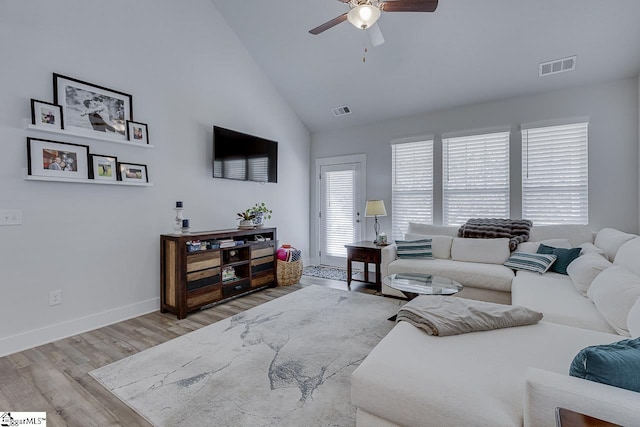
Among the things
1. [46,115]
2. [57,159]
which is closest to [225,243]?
[57,159]

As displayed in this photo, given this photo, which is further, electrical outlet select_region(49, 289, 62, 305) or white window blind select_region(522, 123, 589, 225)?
white window blind select_region(522, 123, 589, 225)

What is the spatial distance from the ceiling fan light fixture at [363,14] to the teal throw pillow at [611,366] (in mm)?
2411

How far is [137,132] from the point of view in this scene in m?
3.27

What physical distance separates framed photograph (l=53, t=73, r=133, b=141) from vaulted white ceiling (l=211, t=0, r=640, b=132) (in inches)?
79.6

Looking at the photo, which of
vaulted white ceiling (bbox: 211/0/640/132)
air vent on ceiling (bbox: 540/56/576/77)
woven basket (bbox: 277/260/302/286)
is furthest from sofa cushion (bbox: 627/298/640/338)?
woven basket (bbox: 277/260/302/286)

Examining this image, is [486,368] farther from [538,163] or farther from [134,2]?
[134,2]

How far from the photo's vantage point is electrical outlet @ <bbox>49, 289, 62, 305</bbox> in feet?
8.93

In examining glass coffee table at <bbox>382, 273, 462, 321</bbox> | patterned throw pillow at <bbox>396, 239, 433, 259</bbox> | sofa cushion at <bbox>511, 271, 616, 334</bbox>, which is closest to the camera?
sofa cushion at <bbox>511, 271, 616, 334</bbox>

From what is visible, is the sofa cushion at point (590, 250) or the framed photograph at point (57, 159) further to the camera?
the sofa cushion at point (590, 250)

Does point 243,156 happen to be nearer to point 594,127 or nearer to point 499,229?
point 499,229

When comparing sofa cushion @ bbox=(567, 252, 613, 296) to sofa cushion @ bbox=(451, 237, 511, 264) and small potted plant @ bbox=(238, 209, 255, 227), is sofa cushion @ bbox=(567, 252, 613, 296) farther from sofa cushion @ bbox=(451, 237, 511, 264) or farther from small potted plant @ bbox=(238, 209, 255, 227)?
small potted plant @ bbox=(238, 209, 255, 227)

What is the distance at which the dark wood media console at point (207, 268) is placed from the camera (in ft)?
10.6

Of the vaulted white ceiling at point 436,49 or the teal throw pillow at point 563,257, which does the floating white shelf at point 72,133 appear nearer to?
the vaulted white ceiling at point 436,49

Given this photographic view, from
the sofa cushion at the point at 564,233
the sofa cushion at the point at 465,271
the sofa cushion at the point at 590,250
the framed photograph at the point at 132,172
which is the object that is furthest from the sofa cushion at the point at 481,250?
the framed photograph at the point at 132,172
